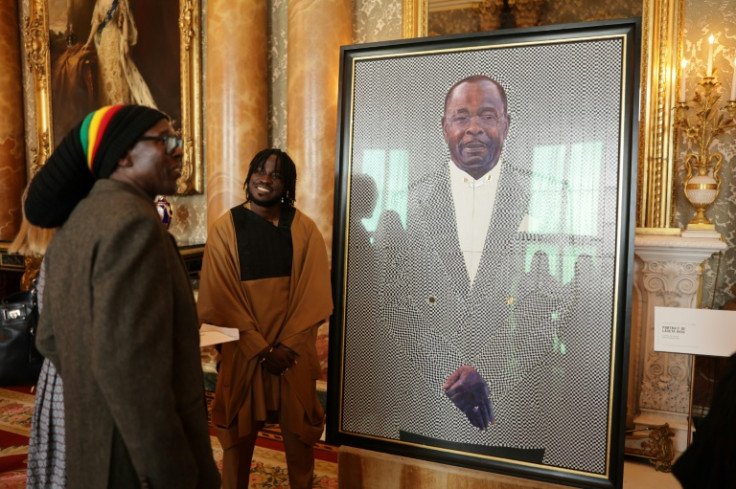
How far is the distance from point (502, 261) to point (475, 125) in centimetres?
56

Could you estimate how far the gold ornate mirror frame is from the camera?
403cm

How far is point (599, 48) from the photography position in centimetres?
222

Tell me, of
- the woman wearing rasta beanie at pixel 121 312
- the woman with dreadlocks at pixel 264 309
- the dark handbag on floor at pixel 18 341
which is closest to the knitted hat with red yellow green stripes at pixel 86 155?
the woman wearing rasta beanie at pixel 121 312

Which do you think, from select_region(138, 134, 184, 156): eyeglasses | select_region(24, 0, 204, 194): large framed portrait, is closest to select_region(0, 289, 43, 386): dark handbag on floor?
select_region(138, 134, 184, 156): eyeglasses

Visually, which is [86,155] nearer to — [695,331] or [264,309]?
[264,309]

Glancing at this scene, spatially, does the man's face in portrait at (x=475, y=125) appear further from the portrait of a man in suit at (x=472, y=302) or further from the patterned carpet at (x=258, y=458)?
the patterned carpet at (x=258, y=458)

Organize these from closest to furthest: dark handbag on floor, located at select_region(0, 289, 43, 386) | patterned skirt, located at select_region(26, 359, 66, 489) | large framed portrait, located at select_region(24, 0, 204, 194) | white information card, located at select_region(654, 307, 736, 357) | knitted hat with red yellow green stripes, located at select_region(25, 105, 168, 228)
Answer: knitted hat with red yellow green stripes, located at select_region(25, 105, 168, 228) → patterned skirt, located at select_region(26, 359, 66, 489) → dark handbag on floor, located at select_region(0, 289, 43, 386) → white information card, located at select_region(654, 307, 736, 357) → large framed portrait, located at select_region(24, 0, 204, 194)

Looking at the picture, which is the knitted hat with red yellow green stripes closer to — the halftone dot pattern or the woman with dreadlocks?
the woman with dreadlocks

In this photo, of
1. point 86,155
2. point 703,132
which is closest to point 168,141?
point 86,155

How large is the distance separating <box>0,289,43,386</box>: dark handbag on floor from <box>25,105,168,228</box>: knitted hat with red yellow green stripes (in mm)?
798

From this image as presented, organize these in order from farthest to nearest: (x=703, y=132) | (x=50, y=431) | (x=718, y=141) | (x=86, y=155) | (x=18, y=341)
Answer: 1. (x=718, y=141)
2. (x=703, y=132)
3. (x=18, y=341)
4. (x=50, y=431)
5. (x=86, y=155)

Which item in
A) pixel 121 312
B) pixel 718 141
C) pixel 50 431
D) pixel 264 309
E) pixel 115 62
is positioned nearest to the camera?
pixel 121 312

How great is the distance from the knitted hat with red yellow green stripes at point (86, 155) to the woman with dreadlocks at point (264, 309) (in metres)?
1.13

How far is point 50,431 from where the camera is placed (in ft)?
5.59
